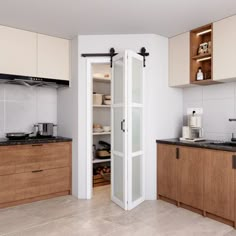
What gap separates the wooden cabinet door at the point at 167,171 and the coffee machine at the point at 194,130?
0.88 ft

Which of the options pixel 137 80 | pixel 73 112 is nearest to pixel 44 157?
pixel 73 112

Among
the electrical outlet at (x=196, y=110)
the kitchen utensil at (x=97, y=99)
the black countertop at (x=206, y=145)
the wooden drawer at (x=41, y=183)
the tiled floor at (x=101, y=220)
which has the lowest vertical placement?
the tiled floor at (x=101, y=220)

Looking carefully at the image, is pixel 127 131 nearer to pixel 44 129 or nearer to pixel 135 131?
pixel 135 131

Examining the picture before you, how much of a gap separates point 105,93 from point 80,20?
69.6 inches

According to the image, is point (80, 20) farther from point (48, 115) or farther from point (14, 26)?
point (48, 115)

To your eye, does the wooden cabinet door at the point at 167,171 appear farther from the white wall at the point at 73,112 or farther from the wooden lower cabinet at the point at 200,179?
the white wall at the point at 73,112

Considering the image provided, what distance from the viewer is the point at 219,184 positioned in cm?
253

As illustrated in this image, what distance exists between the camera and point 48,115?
148 inches

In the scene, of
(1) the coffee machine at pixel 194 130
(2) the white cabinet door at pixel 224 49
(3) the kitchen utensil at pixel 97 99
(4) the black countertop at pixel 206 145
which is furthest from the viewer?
(3) the kitchen utensil at pixel 97 99

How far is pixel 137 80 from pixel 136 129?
65 cm

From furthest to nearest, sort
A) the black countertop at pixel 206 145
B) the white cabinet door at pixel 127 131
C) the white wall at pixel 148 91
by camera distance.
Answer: the white wall at pixel 148 91 < the white cabinet door at pixel 127 131 < the black countertop at pixel 206 145

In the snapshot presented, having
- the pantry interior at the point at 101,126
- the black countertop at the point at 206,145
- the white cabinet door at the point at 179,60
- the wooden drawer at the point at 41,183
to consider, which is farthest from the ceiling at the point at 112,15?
the wooden drawer at the point at 41,183

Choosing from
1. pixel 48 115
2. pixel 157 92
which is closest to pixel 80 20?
pixel 157 92

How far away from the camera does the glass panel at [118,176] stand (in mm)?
3006
